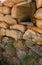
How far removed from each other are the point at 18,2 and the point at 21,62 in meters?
0.91

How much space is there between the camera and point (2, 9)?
8.54 ft

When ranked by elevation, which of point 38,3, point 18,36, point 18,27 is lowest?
point 18,36

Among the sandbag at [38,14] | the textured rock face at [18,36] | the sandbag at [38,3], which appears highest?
the sandbag at [38,3]

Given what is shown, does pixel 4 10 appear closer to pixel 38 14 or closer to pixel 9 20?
pixel 9 20

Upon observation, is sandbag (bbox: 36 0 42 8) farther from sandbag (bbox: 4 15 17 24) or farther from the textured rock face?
sandbag (bbox: 4 15 17 24)

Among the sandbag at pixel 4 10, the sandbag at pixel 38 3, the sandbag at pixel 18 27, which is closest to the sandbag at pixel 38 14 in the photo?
the sandbag at pixel 38 3

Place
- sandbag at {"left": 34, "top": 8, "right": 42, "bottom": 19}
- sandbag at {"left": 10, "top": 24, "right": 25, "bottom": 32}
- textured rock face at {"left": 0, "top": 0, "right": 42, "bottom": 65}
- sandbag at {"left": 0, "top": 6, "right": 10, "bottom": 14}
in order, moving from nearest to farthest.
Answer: sandbag at {"left": 34, "top": 8, "right": 42, "bottom": 19}, textured rock face at {"left": 0, "top": 0, "right": 42, "bottom": 65}, sandbag at {"left": 10, "top": 24, "right": 25, "bottom": 32}, sandbag at {"left": 0, "top": 6, "right": 10, "bottom": 14}

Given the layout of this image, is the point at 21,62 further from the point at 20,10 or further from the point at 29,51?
the point at 20,10

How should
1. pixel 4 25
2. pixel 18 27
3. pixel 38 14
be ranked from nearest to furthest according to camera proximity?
1. pixel 38 14
2. pixel 18 27
3. pixel 4 25

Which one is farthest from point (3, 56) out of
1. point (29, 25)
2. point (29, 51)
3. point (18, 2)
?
point (18, 2)

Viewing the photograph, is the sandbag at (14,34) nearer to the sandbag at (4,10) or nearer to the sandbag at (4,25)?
the sandbag at (4,25)

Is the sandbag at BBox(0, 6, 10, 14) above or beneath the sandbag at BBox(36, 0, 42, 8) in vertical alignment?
beneath

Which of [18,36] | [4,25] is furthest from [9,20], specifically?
[18,36]

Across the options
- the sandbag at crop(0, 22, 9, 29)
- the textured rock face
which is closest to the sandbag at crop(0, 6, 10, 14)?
the textured rock face
